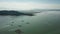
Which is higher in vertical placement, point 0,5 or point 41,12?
point 0,5

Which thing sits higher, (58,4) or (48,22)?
(58,4)

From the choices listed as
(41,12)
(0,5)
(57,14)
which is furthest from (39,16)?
(0,5)

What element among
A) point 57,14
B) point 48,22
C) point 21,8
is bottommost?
point 48,22

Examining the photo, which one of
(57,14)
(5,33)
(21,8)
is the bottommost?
(5,33)

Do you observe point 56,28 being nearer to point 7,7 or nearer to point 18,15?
point 18,15

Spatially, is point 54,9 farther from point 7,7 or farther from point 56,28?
point 7,7

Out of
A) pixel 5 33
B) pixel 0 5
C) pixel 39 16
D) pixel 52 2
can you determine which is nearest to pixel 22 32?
pixel 5 33

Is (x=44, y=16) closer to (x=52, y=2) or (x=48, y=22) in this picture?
(x=48, y=22)
